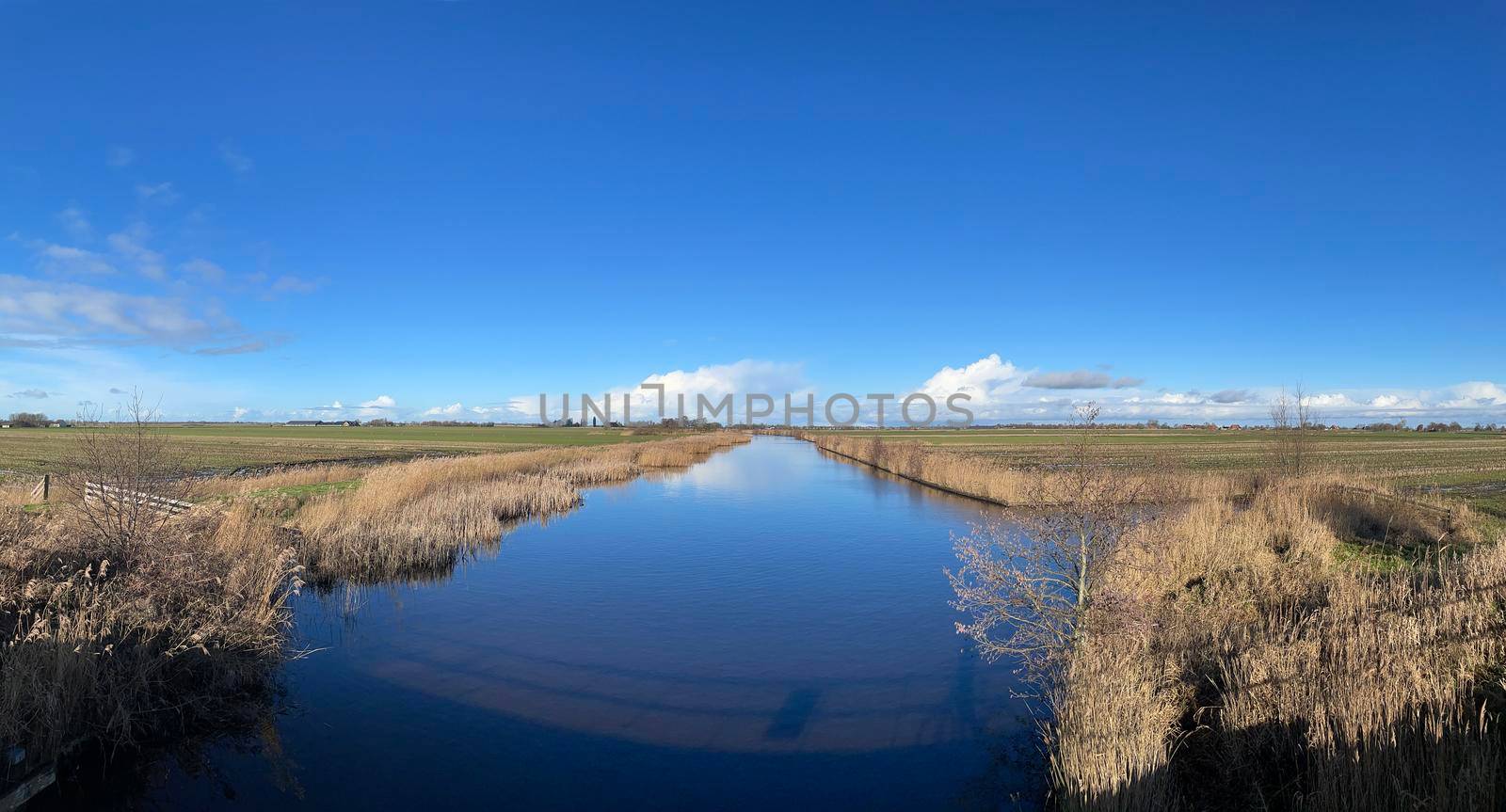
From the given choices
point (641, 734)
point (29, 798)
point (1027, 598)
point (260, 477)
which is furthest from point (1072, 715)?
point (260, 477)

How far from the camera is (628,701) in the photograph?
28.2ft

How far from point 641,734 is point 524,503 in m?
18.7

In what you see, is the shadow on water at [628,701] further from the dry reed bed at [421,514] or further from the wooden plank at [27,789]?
the dry reed bed at [421,514]

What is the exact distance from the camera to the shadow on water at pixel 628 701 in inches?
262

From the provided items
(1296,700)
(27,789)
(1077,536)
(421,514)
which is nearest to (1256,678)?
(1296,700)

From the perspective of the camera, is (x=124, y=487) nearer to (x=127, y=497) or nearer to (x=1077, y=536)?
(x=127, y=497)

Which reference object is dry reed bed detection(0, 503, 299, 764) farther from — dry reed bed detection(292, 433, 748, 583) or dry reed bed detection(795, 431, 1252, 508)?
dry reed bed detection(795, 431, 1252, 508)

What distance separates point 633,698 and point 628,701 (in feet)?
0.36

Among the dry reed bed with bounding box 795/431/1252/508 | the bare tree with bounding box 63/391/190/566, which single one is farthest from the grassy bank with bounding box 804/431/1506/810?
the bare tree with bounding box 63/391/190/566

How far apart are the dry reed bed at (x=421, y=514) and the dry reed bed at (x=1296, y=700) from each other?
46.0ft

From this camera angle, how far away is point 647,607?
13.0m

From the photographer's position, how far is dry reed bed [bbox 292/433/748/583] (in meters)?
15.2

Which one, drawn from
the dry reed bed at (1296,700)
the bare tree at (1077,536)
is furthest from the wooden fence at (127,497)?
the dry reed bed at (1296,700)

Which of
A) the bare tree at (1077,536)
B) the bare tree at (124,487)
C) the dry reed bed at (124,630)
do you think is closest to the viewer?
the dry reed bed at (124,630)
